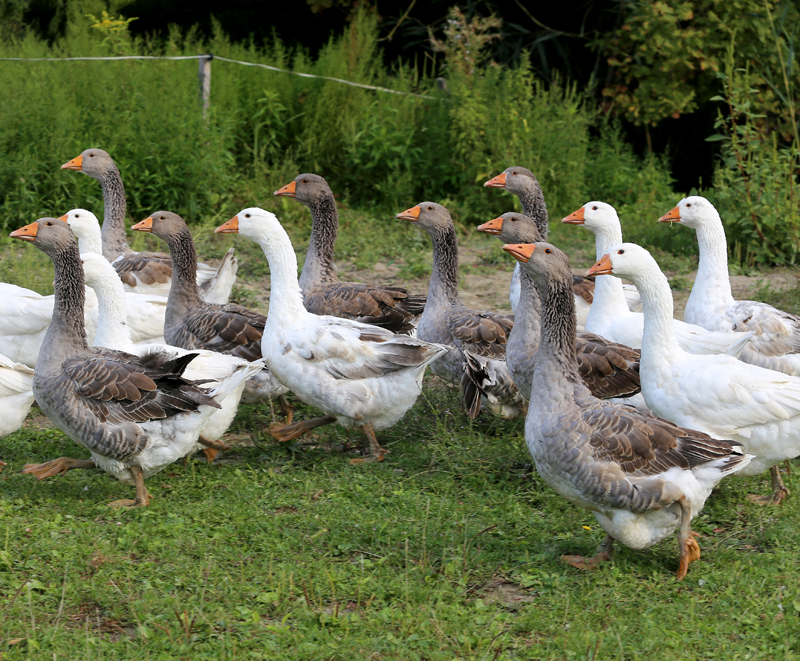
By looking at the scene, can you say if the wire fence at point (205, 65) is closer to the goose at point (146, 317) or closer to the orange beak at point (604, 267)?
the goose at point (146, 317)

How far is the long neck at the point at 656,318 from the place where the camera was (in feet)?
15.7

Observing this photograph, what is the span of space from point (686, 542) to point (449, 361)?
235 cm

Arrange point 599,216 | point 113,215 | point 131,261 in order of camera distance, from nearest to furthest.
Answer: point 599,216 < point 131,261 < point 113,215

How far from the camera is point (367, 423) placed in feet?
18.5

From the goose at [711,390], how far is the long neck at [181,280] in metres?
2.99

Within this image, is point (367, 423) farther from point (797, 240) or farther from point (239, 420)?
point (797, 240)

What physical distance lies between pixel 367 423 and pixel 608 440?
1970mm

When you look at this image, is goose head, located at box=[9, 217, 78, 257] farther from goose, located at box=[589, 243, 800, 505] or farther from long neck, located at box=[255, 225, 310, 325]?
goose, located at box=[589, 243, 800, 505]

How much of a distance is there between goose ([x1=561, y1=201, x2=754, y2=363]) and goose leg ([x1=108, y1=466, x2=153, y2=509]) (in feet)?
10.4

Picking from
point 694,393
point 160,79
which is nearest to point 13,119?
point 160,79

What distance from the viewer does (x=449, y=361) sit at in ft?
19.8

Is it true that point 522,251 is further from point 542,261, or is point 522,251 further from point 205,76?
point 205,76

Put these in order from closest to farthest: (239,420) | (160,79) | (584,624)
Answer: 1. (584,624)
2. (239,420)
3. (160,79)

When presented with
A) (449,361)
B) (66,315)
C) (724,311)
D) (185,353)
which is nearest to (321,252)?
(449,361)
